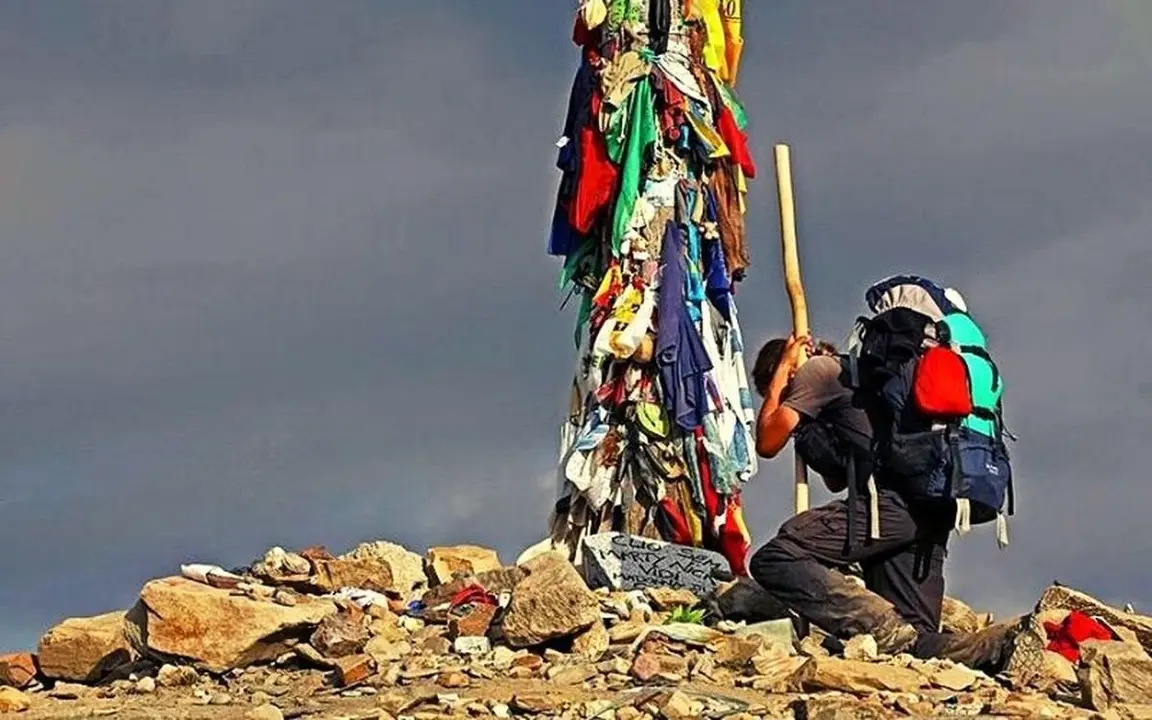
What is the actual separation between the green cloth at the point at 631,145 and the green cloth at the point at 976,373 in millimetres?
2690

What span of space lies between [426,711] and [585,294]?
14.7 feet

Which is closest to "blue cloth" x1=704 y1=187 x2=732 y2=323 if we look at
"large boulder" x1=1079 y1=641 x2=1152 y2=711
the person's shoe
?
the person's shoe

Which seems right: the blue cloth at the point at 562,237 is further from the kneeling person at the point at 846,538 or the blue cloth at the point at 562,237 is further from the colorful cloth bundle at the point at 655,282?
the kneeling person at the point at 846,538

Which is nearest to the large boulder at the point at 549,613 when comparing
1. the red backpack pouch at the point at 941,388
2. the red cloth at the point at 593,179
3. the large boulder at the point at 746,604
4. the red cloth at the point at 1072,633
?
the large boulder at the point at 746,604

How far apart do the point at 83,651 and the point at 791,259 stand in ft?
14.5

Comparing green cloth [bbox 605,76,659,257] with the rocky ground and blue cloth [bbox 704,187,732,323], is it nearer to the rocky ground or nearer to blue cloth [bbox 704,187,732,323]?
blue cloth [bbox 704,187,732,323]

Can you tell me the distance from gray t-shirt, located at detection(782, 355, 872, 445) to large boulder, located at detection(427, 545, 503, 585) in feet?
8.84

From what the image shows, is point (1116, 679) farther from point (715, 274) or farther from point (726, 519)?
point (715, 274)

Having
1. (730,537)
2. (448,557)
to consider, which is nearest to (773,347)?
(730,537)

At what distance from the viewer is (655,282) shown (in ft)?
36.0

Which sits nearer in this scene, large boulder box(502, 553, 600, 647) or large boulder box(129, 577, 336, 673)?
large boulder box(502, 553, 600, 647)

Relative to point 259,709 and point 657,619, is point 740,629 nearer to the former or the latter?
point 657,619

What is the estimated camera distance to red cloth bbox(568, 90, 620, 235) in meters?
11.1

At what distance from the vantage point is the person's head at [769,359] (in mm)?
9281
